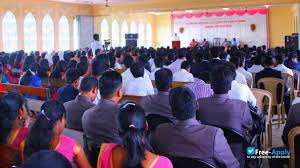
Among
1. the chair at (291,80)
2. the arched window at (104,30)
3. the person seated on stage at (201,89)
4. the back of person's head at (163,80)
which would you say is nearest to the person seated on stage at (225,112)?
the back of person's head at (163,80)

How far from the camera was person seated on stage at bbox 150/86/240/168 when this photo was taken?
226 centimetres

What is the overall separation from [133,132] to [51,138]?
0.47m

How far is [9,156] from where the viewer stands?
2.36 metres

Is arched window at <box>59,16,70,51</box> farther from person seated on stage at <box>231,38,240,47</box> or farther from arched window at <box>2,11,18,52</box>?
person seated on stage at <box>231,38,240,47</box>

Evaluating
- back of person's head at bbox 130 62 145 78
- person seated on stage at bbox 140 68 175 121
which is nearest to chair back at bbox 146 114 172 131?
person seated on stage at bbox 140 68 175 121

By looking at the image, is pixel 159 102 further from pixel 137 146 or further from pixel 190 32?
pixel 190 32

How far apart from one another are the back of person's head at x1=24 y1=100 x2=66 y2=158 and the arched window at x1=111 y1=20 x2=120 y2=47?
19.6 meters

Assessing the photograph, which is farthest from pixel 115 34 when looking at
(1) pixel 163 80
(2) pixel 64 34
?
(1) pixel 163 80

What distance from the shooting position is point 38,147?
1.97m

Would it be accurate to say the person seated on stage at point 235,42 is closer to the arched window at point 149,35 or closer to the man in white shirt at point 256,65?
the arched window at point 149,35

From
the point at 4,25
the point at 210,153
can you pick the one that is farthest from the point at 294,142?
the point at 4,25

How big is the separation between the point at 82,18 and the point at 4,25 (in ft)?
14.0

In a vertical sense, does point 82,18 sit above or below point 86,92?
above

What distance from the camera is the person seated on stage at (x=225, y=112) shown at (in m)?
3.05
